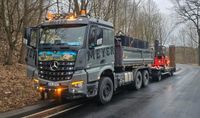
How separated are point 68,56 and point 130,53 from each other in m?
5.04

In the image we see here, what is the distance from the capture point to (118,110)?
10.3 meters

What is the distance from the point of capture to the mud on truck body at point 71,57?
34.1 ft

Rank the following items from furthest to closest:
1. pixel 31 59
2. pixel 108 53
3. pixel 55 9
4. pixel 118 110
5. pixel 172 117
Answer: pixel 55 9, pixel 108 53, pixel 31 59, pixel 118 110, pixel 172 117

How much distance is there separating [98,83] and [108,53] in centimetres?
137

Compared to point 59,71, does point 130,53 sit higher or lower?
higher

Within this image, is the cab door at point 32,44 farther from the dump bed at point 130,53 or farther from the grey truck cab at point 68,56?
the dump bed at point 130,53

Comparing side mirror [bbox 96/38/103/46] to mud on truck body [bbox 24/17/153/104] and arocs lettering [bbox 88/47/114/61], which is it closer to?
mud on truck body [bbox 24/17/153/104]

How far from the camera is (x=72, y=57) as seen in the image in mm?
10406

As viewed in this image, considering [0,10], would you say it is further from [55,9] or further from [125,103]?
[125,103]

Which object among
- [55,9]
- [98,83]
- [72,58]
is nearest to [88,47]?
[72,58]

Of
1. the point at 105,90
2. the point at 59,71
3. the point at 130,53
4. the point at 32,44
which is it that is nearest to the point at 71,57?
the point at 59,71

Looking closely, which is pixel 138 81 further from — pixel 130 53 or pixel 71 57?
pixel 71 57

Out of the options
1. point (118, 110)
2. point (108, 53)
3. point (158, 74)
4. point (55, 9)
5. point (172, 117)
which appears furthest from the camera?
point (55, 9)

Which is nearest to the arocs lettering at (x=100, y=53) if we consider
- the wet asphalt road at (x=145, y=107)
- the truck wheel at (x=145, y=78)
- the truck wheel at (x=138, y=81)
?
the wet asphalt road at (x=145, y=107)
